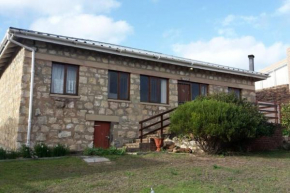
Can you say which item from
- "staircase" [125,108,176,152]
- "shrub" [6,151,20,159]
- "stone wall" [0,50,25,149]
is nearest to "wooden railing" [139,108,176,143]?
"staircase" [125,108,176,152]

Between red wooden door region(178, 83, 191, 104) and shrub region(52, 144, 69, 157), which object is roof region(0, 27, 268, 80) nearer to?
red wooden door region(178, 83, 191, 104)

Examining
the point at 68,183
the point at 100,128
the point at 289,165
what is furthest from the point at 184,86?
the point at 68,183

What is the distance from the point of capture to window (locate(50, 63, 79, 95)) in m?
12.9

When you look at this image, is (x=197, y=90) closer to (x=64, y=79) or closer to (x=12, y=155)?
(x=64, y=79)

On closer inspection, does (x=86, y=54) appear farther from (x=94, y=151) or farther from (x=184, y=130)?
(x=184, y=130)

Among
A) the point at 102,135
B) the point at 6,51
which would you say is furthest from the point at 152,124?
the point at 6,51

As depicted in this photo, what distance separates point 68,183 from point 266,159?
7010mm

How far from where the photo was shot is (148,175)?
8.03 m

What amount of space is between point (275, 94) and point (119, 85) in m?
13.7

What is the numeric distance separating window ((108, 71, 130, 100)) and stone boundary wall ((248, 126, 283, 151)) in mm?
5769

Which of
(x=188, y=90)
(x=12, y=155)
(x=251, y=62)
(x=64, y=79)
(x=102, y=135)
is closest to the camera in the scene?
(x=12, y=155)

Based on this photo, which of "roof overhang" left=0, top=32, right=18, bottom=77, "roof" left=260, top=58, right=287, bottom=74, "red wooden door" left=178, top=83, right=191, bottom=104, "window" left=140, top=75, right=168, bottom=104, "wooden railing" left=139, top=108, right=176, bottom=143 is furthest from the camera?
"roof" left=260, top=58, right=287, bottom=74

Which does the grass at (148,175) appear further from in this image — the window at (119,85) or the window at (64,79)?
the window at (119,85)

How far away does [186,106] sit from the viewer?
38.1 ft
